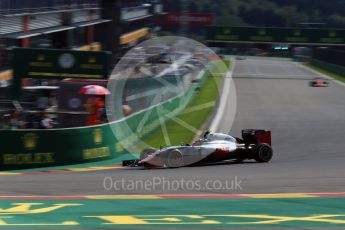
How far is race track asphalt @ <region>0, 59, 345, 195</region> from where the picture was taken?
11.5 metres

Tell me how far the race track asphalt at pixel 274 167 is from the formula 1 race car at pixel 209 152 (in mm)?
248

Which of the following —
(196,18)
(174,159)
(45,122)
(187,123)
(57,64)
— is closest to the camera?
(174,159)

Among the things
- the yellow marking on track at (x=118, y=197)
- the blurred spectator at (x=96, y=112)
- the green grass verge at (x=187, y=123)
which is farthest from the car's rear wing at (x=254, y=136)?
the blurred spectator at (x=96, y=112)

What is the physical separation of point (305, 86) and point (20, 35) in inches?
906

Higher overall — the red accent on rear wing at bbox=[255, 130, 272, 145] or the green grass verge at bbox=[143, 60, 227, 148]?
the red accent on rear wing at bbox=[255, 130, 272, 145]

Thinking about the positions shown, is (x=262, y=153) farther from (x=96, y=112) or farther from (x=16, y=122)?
(x=16, y=122)

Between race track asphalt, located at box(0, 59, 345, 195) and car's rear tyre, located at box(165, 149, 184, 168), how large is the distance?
0.41m

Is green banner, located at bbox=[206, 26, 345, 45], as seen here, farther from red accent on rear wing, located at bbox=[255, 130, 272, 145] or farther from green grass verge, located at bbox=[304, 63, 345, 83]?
red accent on rear wing, located at bbox=[255, 130, 272, 145]

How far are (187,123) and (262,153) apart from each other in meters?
11.1

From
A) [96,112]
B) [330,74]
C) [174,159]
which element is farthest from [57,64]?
[330,74]

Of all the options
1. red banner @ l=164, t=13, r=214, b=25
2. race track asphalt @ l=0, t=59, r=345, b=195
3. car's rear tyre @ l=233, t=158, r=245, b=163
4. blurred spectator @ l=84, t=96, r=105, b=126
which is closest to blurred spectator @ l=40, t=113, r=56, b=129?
blurred spectator @ l=84, t=96, r=105, b=126

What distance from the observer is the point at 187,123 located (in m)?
27.3

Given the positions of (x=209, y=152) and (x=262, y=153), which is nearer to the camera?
(x=209, y=152)

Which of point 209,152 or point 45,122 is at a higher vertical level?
point 209,152
